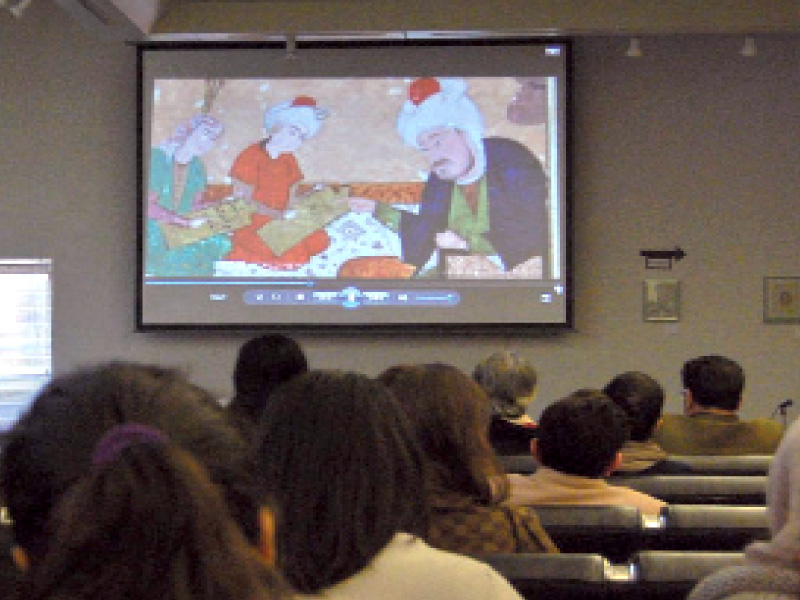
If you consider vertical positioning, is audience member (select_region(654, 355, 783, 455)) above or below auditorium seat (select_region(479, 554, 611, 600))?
above

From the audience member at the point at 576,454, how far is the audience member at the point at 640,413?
641 millimetres

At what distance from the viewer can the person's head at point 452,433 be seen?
7.63 ft

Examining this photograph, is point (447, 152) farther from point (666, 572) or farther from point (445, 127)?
point (666, 572)

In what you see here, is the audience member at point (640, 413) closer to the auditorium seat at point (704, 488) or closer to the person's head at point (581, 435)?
the auditorium seat at point (704, 488)

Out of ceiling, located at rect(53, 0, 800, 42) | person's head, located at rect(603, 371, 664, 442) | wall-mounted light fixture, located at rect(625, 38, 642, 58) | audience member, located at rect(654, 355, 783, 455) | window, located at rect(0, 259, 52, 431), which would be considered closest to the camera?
person's head, located at rect(603, 371, 664, 442)

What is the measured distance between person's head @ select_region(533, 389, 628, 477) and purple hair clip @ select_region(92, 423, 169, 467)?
2111 mm

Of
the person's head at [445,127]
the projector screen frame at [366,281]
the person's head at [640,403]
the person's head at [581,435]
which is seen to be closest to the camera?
the person's head at [581,435]

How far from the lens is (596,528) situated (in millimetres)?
2553

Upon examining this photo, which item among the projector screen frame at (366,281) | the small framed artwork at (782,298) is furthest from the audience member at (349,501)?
the small framed artwork at (782,298)

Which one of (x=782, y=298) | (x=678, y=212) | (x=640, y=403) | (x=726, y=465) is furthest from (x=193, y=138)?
(x=726, y=465)

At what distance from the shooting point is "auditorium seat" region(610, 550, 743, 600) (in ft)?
6.61

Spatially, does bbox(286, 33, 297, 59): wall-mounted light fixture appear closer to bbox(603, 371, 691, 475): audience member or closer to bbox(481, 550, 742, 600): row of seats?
bbox(603, 371, 691, 475): audience member

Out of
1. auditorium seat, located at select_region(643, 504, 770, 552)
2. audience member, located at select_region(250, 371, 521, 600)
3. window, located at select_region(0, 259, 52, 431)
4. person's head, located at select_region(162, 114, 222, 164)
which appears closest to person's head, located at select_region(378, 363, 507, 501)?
auditorium seat, located at select_region(643, 504, 770, 552)

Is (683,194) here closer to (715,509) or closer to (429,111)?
(429,111)
